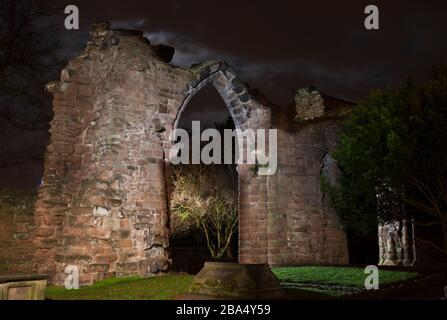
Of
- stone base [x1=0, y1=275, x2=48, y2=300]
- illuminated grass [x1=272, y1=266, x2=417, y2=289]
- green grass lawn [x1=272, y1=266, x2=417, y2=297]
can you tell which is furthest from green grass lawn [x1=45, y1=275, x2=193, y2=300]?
illuminated grass [x1=272, y1=266, x2=417, y2=289]

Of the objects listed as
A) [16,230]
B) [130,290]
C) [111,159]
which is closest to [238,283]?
[130,290]

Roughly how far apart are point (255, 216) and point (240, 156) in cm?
197

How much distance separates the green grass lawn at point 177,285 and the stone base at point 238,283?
606mm

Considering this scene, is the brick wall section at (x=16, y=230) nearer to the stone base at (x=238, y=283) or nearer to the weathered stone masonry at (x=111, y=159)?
the weathered stone masonry at (x=111, y=159)

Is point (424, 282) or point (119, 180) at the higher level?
point (119, 180)

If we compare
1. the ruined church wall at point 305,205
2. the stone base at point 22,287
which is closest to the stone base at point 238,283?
the stone base at point 22,287

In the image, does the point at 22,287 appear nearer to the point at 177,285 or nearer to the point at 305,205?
the point at 177,285

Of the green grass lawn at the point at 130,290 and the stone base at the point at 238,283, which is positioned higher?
the stone base at the point at 238,283

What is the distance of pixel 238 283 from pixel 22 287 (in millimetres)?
3309

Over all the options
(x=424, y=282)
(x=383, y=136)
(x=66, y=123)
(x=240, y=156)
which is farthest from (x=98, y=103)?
(x=424, y=282)

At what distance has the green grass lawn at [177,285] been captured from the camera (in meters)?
8.77

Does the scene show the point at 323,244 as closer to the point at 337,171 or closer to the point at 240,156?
the point at 337,171

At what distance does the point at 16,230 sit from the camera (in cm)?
1150

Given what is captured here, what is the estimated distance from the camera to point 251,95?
15.1 meters
